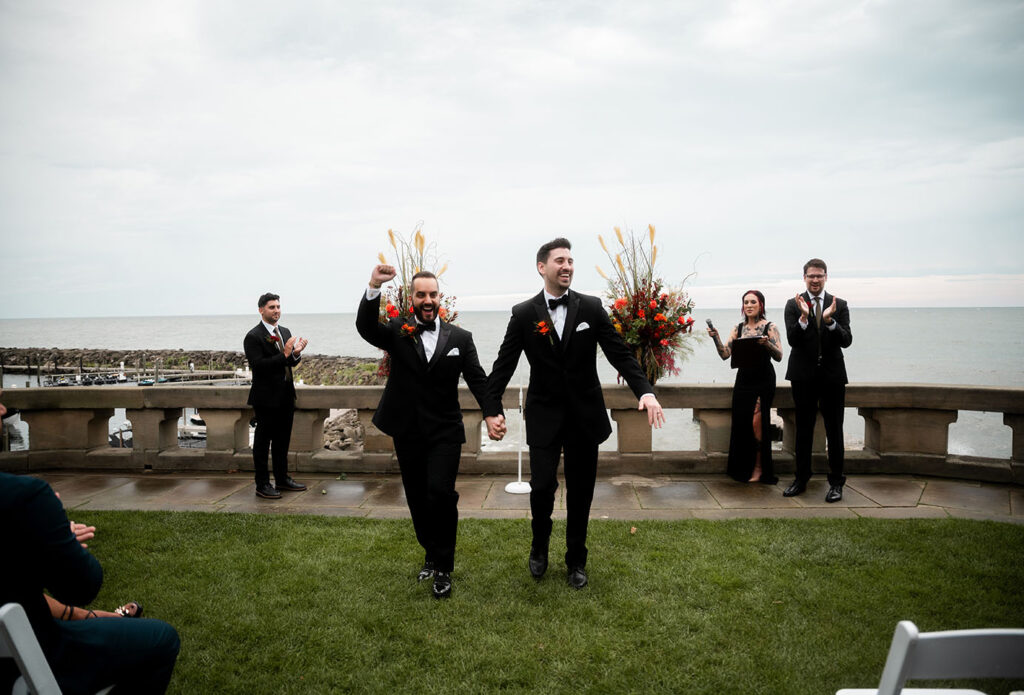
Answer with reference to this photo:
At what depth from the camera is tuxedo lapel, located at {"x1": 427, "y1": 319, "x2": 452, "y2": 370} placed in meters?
4.27

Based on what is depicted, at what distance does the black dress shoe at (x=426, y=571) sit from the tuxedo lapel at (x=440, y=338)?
4.90 ft

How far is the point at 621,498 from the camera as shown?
628 cm

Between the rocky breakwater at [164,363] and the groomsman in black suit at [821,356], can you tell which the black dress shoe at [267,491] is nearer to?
the groomsman in black suit at [821,356]

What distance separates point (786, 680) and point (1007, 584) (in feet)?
7.18

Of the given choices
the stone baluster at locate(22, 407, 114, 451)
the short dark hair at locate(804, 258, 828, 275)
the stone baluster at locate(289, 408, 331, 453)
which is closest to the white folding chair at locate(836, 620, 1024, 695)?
the short dark hair at locate(804, 258, 828, 275)

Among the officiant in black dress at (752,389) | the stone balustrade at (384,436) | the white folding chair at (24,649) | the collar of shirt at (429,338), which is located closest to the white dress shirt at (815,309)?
the officiant in black dress at (752,389)

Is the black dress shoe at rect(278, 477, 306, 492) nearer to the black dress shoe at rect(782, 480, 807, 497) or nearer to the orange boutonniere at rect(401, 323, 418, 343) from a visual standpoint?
the orange boutonniere at rect(401, 323, 418, 343)

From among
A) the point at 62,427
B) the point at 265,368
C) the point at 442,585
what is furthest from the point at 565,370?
the point at 62,427

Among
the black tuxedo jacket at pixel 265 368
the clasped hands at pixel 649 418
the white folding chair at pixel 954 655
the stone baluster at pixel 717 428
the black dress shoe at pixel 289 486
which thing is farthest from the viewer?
the stone baluster at pixel 717 428

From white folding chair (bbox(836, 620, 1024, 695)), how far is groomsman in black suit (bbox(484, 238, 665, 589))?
261 cm

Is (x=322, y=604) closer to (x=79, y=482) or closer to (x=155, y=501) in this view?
(x=155, y=501)

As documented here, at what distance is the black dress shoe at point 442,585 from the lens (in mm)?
4047

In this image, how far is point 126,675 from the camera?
7.25 feet

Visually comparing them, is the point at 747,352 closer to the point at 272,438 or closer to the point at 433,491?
the point at 433,491
